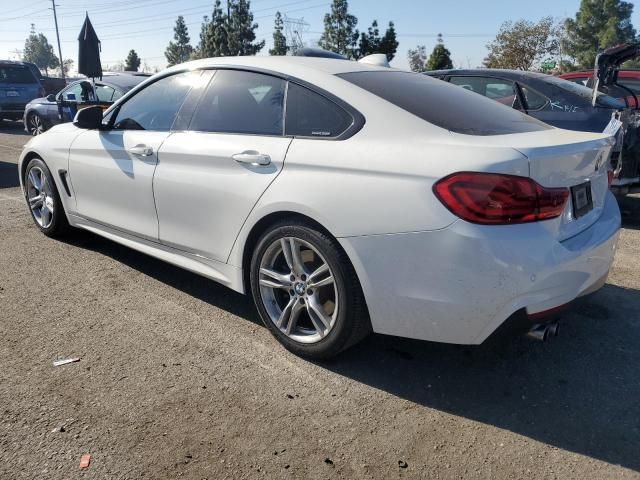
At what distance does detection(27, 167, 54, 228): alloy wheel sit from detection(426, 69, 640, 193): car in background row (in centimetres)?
436

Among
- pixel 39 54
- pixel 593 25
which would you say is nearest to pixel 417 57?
pixel 593 25

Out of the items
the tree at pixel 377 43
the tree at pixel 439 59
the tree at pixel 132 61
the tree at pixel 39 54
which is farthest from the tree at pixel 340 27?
the tree at pixel 39 54

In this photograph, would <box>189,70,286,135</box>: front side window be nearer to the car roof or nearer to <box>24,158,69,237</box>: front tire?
the car roof

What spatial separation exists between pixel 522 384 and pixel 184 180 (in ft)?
7.34

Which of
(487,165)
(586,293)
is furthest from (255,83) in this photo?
(586,293)

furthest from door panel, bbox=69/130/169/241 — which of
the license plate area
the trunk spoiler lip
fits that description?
the trunk spoiler lip

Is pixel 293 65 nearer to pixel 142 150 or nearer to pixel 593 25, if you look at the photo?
pixel 142 150

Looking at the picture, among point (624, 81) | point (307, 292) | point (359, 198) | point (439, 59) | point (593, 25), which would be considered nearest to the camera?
point (359, 198)

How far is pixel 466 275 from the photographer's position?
234cm

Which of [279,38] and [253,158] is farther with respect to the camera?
[279,38]

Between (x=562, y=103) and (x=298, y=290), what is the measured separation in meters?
4.53

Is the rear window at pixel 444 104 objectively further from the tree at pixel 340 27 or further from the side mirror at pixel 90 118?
the tree at pixel 340 27

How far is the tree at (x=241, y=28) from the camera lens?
55.1 metres

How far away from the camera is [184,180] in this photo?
134 inches
